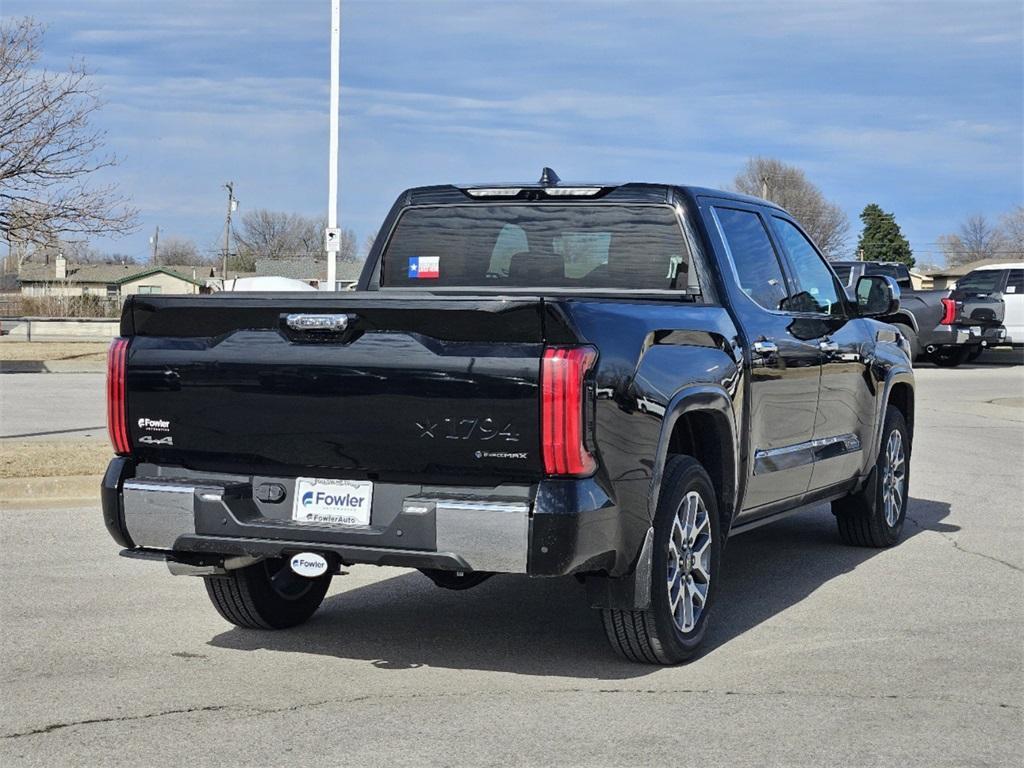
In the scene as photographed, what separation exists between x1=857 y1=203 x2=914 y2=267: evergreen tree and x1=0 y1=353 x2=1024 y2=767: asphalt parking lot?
83843 mm

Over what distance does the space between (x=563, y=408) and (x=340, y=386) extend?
0.88 m

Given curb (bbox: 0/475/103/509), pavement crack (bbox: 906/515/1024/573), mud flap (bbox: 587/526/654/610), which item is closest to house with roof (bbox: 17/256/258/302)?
curb (bbox: 0/475/103/509)

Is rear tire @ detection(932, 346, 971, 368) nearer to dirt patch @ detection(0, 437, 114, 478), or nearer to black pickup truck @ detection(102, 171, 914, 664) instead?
dirt patch @ detection(0, 437, 114, 478)

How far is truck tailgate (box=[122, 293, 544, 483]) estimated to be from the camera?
507 cm

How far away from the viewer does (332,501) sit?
17.6 feet

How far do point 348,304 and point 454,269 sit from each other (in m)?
2.04

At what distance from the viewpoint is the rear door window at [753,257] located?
704cm

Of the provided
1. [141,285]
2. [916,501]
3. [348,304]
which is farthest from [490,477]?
[141,285]

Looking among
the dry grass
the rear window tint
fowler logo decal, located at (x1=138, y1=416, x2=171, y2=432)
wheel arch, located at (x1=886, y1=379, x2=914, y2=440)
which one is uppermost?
the rear window tint

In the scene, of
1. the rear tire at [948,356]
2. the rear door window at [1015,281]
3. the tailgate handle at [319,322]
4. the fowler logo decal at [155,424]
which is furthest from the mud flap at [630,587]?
the rear door window at [1015,281]

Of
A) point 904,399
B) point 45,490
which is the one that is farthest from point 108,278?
point 904,399

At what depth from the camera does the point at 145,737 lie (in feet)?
15.9

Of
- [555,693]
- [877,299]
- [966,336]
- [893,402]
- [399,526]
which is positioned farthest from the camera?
[966,336]

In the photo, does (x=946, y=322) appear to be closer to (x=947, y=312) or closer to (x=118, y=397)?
(x=947, y=312)
